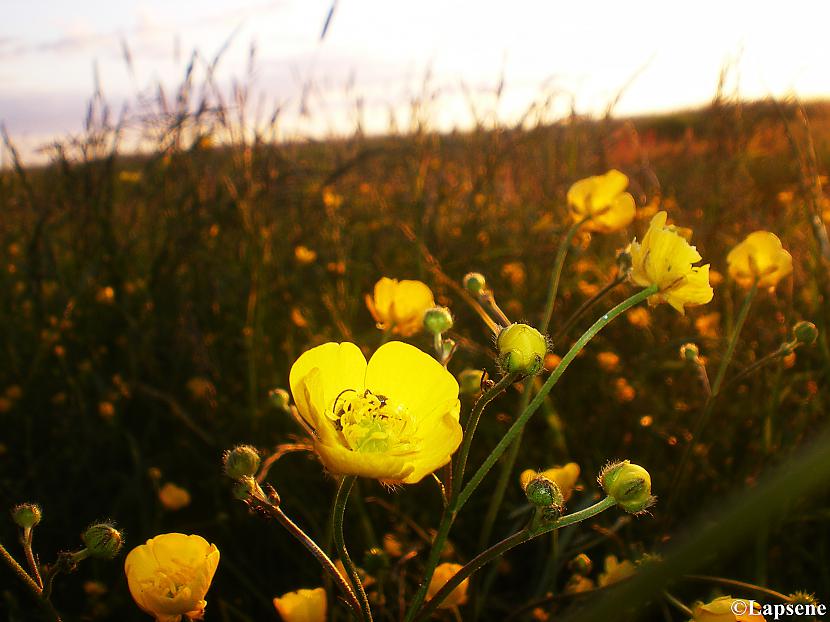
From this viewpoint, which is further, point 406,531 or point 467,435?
point 406,531

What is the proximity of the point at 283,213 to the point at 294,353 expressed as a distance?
1.26 m

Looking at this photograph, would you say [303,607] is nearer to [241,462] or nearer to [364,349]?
[241,462]

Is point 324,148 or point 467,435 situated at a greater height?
point 324,148

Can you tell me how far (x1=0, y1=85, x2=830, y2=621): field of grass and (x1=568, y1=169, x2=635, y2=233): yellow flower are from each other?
0.25 meters

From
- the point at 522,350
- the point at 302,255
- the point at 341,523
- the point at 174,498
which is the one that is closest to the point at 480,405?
the point at 522,350

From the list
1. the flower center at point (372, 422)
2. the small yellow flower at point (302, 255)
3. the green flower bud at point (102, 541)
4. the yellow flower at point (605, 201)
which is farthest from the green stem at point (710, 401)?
the small yellow flower at point (302, 255)

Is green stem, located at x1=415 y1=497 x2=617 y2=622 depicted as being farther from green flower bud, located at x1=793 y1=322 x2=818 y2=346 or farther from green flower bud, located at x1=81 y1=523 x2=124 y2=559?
green flower bud, located at x1=793 y1=322 x2=818 y2=346

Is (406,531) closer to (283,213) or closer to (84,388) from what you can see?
(84,388)

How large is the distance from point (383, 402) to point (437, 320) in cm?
16

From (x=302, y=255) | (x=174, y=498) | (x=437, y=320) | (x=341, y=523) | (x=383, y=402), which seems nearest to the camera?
(x=341, y=523)

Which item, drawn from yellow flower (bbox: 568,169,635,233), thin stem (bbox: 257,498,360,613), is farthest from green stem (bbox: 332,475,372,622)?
yellow flower (bbox: 568,169,635,233)

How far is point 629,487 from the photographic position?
65 cm

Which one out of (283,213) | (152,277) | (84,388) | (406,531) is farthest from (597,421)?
(283,213)

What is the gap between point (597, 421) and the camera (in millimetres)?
1908
